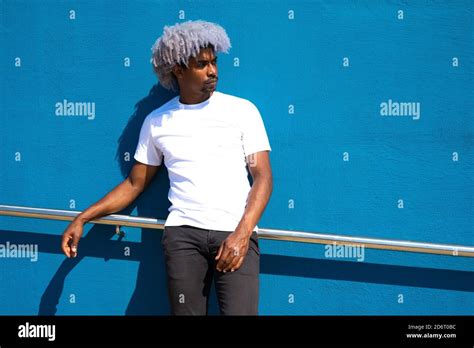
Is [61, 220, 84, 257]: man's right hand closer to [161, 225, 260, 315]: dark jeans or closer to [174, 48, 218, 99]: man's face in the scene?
[161, 225, 260, 315]: dark jeans

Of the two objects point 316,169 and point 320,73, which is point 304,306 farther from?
point 320,73

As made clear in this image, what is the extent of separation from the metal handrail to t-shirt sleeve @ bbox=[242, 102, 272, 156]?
0.37 metres

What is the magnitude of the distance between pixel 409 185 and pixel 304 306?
0.77 meters

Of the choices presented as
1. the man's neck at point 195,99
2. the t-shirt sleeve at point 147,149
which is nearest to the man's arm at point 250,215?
the man's neck at point 195,99

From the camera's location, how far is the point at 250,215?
2643 mm

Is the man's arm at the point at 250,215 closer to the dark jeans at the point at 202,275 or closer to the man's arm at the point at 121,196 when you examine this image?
the dark jeans at the point at 202,275

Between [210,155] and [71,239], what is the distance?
77 centimetres

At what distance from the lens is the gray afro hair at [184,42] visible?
275 cm

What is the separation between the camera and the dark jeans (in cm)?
268

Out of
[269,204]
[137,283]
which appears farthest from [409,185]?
[137,283]

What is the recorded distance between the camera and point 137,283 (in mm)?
3252

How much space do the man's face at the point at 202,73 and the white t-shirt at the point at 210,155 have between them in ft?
0.27
